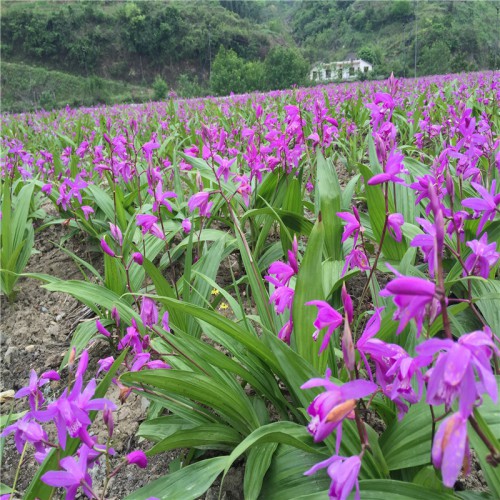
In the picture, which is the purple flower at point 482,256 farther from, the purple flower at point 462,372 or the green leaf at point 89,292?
the green leaf at point 89,292

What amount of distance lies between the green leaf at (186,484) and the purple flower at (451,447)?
2.38 ft

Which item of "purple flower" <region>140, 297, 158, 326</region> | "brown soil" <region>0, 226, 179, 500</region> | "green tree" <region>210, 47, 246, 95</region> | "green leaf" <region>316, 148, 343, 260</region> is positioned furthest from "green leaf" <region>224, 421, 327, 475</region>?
"green tree" <region>210, 47, 246, 95</region>

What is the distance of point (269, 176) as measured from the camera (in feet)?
9.05

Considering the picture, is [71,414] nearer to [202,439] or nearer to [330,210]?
[202,439]

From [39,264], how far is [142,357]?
240cm

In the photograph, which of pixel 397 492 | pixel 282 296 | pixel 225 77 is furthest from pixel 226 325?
pixel 225 77

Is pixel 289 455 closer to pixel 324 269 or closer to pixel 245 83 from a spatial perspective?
pixel 324 269

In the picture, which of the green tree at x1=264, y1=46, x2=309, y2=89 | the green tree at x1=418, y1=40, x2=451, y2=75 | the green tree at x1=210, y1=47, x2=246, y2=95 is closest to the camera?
the green tree at x1=210, y1=47, x2=246, y2=95

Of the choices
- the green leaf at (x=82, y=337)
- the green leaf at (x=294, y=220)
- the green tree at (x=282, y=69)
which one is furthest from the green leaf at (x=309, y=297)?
the green tree at (x=282, y=69)

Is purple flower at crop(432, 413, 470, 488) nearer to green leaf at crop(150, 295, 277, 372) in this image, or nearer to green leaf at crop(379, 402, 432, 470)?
green leaf at crop(379, 402, 432, 470)

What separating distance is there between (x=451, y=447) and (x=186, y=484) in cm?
85

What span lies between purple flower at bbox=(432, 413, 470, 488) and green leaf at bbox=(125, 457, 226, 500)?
2.38ft

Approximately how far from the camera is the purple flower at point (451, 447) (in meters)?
0.52

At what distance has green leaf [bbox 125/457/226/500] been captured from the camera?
1.15 m
